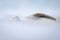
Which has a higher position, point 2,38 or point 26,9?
point 26,9

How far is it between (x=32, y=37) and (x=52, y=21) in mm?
320

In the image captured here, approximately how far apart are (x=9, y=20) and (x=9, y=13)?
87 millimetres

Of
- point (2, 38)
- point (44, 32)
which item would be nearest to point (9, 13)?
point (2, 38)

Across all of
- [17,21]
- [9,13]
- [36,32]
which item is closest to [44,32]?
[36,32]

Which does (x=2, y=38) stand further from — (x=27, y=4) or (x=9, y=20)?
(x=27, y=4)

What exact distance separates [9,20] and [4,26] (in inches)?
3.8

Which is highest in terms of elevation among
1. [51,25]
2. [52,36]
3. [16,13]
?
[16,13]

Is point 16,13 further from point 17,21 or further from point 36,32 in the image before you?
point 36,32

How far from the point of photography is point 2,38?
1.09 meters

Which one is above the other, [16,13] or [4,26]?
[16,13]

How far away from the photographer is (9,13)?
1.10 m

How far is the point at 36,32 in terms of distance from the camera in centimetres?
111

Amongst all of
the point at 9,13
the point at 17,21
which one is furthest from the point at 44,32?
the point at 9,13

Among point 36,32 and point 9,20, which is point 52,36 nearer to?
point 36,32
